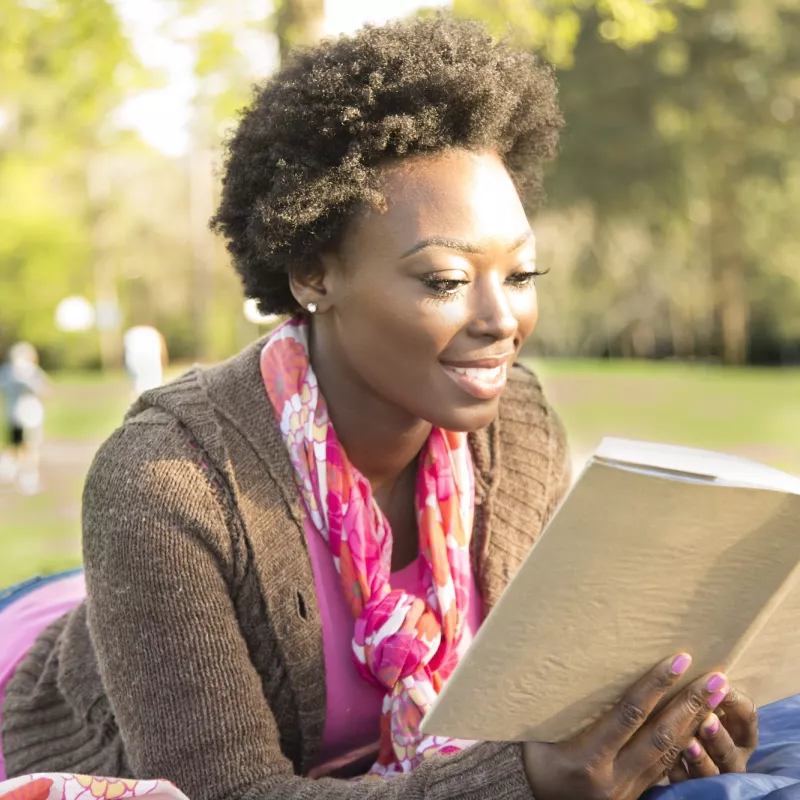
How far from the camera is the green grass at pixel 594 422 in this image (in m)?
8.11

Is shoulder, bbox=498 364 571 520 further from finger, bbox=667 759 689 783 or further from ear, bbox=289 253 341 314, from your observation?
finger, bbox=667 759 689 783

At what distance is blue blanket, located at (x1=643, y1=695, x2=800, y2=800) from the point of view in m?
1.64

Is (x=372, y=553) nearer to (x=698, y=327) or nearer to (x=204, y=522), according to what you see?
(x=204, y=522)

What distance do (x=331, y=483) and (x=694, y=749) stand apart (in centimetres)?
86

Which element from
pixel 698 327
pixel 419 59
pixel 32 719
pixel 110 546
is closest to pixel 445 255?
pixel 419 59

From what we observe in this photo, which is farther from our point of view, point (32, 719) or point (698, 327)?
point (698, 327)

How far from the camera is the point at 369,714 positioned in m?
2.25

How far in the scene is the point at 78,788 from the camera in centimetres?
169

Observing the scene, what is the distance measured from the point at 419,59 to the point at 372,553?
99 centimetres

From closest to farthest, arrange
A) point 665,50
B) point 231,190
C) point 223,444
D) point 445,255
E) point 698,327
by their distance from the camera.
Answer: point 445,255 → point 223,444 → point 231,190 → point 665,50 → point 698,327

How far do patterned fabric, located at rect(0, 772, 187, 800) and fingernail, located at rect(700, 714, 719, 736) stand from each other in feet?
2.79

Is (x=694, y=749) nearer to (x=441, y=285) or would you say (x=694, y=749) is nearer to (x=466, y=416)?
(x=466, y=416)

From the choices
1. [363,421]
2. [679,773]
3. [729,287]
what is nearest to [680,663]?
[679,773]

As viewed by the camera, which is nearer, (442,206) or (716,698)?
(716,698)
